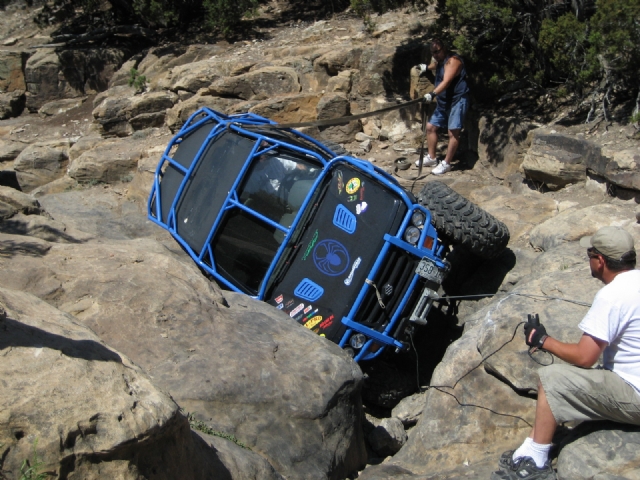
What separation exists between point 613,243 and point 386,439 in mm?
2439

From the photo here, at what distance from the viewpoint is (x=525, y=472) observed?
337 centimetres

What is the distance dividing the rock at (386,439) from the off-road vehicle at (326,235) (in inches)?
22.7

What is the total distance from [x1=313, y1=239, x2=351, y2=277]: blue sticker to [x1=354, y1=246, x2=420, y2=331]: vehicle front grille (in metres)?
0.31

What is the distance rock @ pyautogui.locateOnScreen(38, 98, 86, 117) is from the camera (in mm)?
14844

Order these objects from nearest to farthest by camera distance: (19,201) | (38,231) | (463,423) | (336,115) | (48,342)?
(48,342), (463,423), (38,231), (19,201), (336,115)

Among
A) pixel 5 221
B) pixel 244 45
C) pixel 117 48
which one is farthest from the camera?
pixel 117 48

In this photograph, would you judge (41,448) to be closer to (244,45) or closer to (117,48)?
(244,45)

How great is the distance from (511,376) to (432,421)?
63cm

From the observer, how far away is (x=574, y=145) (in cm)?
702

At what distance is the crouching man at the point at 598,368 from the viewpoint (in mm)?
3127

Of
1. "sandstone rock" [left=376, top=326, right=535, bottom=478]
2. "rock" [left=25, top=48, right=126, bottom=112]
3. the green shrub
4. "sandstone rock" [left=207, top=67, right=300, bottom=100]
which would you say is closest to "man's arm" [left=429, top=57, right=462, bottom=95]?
"sandstone rock" [left=207, top=67, right=300, bottom=100]

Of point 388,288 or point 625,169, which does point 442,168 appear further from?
point 388,288

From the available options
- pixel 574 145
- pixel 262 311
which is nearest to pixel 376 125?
pixel 574 145

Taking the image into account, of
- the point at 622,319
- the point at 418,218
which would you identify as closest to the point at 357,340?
the point at 418,218
